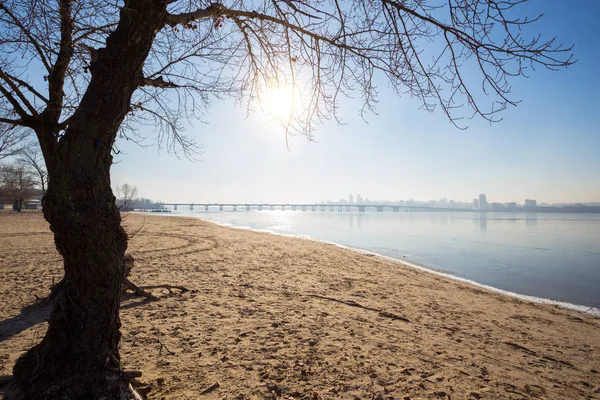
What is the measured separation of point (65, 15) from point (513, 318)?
884 centimetres

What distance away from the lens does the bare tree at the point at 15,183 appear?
40.4m

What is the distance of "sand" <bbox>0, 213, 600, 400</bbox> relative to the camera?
2984mm

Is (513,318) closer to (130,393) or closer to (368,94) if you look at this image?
(368,94)

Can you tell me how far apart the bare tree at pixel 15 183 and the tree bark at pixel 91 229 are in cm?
5287

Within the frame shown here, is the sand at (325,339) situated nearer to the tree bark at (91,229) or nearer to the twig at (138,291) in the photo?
the twig at (138,291)

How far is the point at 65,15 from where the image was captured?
10.1 ft

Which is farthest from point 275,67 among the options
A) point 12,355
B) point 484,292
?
point 484,292

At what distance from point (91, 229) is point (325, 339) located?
3.06m

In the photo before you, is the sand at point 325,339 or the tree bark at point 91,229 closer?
the tree bark at point 91,229

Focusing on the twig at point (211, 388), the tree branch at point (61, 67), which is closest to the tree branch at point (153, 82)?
the tree branch at point (61, 67)

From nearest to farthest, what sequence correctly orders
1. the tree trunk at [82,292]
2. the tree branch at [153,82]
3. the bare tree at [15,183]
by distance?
the tree trunk at [82,292] → the tree branch at [153,82] → the bare tree at [15,183]

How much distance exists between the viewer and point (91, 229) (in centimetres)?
212

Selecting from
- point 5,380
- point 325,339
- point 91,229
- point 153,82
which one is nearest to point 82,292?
point 91,229

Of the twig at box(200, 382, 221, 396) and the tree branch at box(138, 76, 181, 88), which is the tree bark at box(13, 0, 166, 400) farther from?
the twig at box(200, 382, 221, 396)
